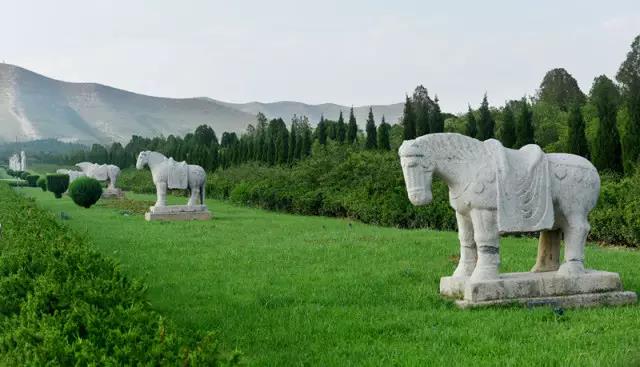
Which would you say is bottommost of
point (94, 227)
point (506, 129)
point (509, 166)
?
point (94, 227)

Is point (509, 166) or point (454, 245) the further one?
point (454, 245)

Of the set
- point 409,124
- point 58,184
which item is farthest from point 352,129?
→ point 58,184

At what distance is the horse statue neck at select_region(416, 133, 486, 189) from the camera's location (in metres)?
6.94

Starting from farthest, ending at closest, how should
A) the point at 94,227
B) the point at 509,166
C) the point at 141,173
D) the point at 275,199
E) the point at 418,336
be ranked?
the point at 141,173
the point at 275,199
the point at 94,227
the point at 509,166
the point at 418,336

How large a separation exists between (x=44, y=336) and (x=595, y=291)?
18.8 feet

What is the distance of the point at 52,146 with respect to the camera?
167625 millimetres

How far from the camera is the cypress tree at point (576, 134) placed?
20.2 m

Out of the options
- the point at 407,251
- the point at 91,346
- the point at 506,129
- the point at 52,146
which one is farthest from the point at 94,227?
the point at 52,146

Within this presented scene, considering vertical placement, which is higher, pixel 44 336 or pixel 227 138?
pixel 227 138

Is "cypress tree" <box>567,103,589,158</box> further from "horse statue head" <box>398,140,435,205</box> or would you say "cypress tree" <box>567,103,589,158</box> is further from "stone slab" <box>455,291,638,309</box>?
"horse statue head" <box>398,140,435,205</box>

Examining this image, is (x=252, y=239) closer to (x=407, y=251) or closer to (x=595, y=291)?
(x=407, y=251)

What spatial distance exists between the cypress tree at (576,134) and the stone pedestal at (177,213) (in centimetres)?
1179

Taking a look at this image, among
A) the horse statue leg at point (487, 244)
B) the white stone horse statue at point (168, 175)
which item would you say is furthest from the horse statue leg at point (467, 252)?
the white stone horse statue at point (168, 175)

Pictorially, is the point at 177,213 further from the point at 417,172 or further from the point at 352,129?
the point at 352,129
